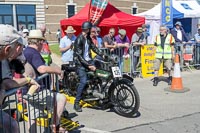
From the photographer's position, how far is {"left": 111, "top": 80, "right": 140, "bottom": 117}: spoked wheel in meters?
5.38

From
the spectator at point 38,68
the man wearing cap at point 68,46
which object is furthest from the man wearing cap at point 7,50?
the man wearing cap at point 68,46

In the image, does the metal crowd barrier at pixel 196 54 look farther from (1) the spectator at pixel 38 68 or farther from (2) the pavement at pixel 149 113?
(1) the spectator at pixel 38 68

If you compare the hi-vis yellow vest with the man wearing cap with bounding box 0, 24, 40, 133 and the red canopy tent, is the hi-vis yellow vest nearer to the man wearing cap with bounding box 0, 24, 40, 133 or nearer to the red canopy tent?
the red canopy tent

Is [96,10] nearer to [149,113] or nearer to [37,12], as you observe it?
[149,113]

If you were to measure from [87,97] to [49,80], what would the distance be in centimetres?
209

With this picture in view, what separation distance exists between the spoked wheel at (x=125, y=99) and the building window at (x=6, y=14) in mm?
31942

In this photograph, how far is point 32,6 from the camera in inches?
1447

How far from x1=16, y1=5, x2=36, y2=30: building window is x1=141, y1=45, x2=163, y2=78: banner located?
28718 mm

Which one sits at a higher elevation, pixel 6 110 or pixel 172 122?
pixel 6 110

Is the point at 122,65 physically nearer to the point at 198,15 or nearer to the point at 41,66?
the point at 41,66

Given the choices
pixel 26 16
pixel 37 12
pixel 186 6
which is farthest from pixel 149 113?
pixel 37 12

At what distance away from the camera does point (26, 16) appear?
36406 mm

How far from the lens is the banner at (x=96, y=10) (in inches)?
507

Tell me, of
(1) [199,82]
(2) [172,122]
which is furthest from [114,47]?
(2) [172,122]
